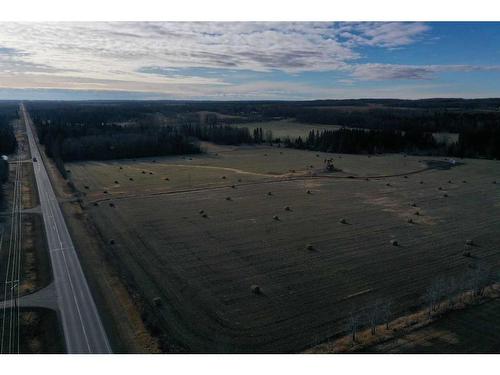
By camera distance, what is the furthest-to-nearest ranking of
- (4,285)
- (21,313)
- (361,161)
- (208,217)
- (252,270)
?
(361,161) < (208,217) < (252,270) < (4,285) < (21,313)

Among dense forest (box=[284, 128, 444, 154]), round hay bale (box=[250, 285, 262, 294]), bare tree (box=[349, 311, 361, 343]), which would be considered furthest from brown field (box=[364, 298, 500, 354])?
dense forest (box=[284, 128, 444, 154])

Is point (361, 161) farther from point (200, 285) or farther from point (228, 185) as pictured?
point (200, 285)

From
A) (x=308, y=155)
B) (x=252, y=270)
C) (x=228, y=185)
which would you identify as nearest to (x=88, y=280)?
(x=252, y=270)

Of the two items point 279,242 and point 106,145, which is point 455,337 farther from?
point 106,145

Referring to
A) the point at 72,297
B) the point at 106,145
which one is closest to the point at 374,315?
the point at 72,297

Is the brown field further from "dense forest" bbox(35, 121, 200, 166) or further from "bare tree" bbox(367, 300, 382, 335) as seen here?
"dense forest" bbox(35, 121, 200, 166)

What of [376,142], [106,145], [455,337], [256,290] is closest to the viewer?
[455,337]
